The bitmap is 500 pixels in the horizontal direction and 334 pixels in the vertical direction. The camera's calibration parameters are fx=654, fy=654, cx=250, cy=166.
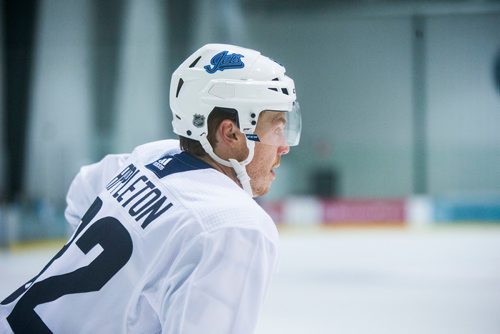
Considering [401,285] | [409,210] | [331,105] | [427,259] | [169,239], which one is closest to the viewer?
[169,239]

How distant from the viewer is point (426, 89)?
12438 mm

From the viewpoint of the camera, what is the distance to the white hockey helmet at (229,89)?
1477 mm

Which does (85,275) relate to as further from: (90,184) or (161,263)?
(90,184)

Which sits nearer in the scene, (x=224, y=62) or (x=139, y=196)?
(x=139, y=196)

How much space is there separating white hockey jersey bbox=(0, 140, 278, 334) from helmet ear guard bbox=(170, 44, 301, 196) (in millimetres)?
96

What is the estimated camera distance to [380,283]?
5090 millimetres

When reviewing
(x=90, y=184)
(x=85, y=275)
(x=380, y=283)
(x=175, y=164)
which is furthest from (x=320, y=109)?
(x=85, y=275)

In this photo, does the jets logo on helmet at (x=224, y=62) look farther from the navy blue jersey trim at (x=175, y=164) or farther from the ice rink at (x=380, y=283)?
the ice rink at (x=380, y=283)

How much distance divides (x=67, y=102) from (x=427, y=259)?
658 centimetres

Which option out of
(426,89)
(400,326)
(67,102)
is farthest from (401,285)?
(426,89)

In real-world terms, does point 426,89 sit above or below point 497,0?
below

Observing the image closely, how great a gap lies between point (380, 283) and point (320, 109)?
8531mm

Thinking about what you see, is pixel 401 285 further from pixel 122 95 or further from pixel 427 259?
pixel 122 95

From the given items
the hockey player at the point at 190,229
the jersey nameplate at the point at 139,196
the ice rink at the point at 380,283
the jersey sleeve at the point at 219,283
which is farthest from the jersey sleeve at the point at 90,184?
the ice rink at the point at 380,283
